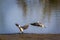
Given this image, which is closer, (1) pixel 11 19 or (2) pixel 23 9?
(1) pixel 11 19

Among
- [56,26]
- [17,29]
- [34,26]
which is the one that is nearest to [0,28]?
[17,29]

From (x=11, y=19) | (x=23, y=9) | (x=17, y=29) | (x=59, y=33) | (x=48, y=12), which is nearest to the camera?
(x=59, y=33)

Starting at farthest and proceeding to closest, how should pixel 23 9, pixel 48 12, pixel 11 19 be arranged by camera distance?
pixel 23 9 → pixel 48 12 → pixel 11 19

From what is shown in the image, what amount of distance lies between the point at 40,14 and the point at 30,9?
0.18 meters

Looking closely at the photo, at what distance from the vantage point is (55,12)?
57.8 inches

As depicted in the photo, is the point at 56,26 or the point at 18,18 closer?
the point at 56,26

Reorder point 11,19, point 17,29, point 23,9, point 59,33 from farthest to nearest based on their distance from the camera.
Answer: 1. point 23,9
2. point 11,19
3. point 17,29
4. point 59,33

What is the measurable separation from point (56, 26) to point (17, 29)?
0.27 metres

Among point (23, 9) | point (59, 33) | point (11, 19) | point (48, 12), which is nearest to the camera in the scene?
point (59, 33)

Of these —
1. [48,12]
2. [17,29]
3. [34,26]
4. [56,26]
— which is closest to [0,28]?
[17,29]

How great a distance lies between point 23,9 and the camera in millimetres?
1603

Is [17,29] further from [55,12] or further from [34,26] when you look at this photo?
[55,12]

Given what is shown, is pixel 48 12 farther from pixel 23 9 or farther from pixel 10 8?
pixel 10 8

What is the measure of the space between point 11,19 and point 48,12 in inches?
13.3
